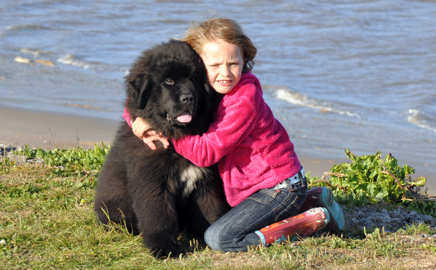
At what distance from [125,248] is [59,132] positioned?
3.95 meters

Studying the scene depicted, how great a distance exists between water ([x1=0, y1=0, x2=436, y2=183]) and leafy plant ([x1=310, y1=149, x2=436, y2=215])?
2.17 metres

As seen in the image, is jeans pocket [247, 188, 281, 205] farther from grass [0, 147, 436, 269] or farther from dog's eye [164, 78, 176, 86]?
dog's eye [164, 78, 176, 86]

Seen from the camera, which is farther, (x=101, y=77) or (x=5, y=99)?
(x=101, y=77)

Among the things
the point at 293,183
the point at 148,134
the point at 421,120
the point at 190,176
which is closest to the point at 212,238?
the point at 190,176

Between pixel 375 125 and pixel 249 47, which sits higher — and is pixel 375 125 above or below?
below

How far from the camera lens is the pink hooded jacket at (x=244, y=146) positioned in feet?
13.1

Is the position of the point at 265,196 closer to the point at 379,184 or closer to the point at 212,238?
the point at 212,238

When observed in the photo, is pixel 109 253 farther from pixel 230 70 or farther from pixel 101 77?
pixel 101 77

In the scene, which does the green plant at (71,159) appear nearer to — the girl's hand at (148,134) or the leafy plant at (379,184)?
the girl's hand at (148,134)

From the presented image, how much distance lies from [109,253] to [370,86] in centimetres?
812

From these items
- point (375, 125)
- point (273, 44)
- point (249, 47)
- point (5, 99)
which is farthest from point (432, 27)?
point (249, 47)

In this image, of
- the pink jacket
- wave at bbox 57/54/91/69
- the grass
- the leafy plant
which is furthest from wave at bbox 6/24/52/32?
the pink jacket

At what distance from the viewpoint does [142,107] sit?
3977mm

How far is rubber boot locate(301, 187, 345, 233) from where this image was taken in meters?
4.45
